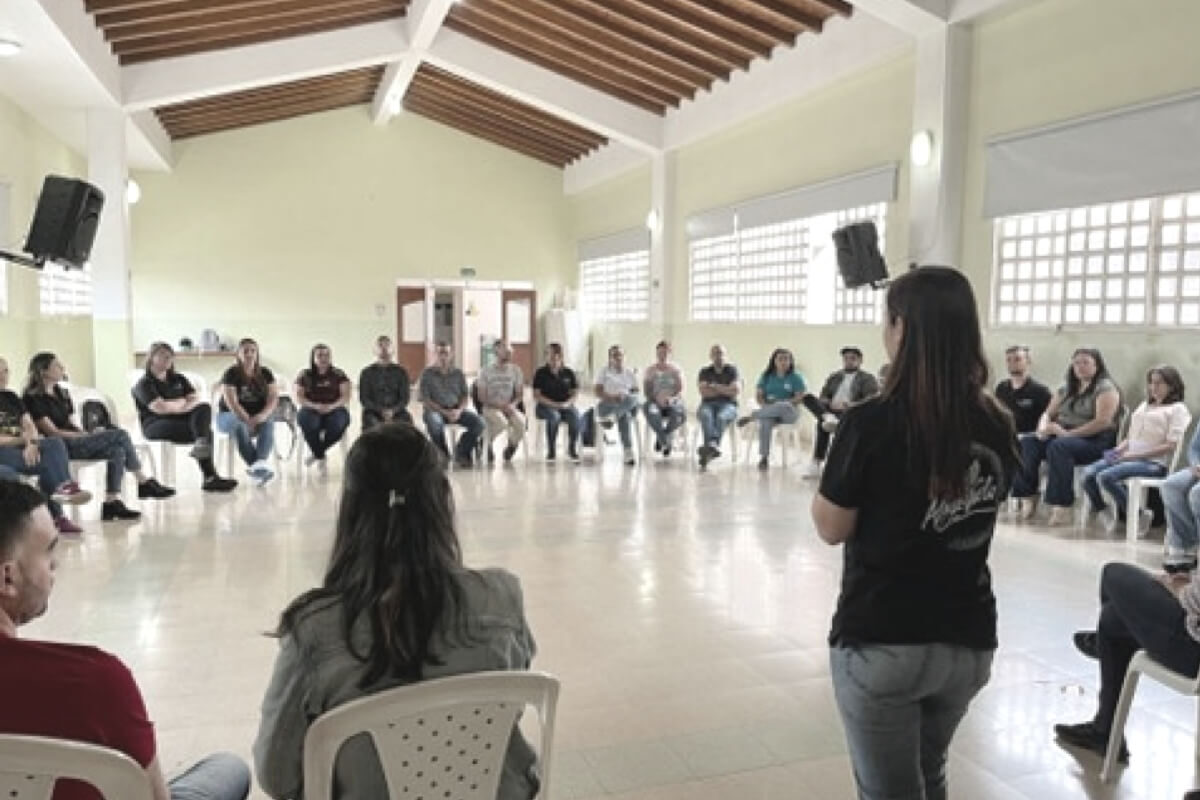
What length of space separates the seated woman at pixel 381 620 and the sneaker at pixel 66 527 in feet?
13.6

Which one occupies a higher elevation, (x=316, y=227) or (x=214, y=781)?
(x=316, y=227)

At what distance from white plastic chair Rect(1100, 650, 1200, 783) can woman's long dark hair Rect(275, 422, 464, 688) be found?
5.88ft

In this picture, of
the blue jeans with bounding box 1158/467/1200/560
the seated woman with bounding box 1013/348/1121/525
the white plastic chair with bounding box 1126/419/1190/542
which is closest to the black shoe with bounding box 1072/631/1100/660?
the blue jeans with bounding box 1158/467/1200/560

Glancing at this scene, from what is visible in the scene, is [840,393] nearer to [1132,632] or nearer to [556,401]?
[556,401]

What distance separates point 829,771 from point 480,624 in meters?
1.45

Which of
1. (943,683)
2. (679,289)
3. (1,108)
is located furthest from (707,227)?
(943,683)

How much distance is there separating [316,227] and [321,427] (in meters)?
7.13

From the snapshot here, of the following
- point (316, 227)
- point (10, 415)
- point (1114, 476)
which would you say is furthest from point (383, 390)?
point (316, 227)

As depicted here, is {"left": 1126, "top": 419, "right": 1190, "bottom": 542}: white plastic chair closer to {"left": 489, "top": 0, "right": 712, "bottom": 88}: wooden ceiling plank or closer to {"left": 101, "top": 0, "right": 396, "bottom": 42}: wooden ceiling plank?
{"left": 489, "top": 0, "right": 712, "bottom": 88}: wooden ceiling plank

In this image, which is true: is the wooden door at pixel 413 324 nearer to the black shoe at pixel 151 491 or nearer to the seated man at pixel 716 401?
the seated man at pixel 716 401

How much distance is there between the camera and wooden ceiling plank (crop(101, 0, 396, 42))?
805 cm

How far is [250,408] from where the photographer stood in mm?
6633

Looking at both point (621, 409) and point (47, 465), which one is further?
point (621, 409)

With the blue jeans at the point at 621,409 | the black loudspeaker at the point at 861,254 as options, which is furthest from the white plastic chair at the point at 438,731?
the blue jeans at the point at 621,409
